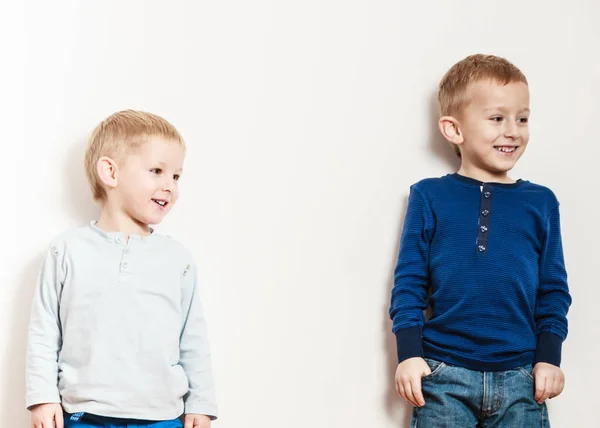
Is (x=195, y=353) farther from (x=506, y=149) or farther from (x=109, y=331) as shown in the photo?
(x=506, y=149)

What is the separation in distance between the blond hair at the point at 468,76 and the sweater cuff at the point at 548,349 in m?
0.48

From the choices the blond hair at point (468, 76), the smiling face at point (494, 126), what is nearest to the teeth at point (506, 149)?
the smiling face at point (494, 126)

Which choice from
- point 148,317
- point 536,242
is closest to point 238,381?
point 148,317

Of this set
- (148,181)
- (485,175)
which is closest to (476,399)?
(485,175)

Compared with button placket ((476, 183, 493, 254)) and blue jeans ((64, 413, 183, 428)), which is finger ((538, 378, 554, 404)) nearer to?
button placket ((476, 183, 493, 254))

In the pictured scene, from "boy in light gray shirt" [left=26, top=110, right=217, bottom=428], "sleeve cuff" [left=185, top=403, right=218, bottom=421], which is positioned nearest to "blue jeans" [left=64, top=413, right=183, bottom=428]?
"boy in light gray shirt" [left=26, top=110, right=217, bottom=428]

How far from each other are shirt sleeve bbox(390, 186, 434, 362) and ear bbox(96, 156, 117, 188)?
58 cm

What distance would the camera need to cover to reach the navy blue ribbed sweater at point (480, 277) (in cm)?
157

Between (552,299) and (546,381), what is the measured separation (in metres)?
0.16

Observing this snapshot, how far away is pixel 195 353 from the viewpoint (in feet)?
4.87

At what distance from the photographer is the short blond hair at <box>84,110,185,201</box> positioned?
1444 mm

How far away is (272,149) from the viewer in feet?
5.49

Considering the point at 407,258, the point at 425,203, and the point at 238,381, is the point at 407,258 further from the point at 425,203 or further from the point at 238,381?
the point at 238,381

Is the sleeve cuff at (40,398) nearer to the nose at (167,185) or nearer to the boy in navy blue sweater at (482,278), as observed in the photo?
the nose at (167,185)
